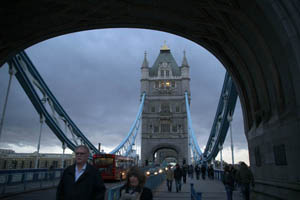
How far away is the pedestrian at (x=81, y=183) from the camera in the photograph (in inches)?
104

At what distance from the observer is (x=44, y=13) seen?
7.58 metres

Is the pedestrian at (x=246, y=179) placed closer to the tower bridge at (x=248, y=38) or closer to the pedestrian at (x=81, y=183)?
the tower bridge at (x=248, y=38)

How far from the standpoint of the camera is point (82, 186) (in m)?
2.67

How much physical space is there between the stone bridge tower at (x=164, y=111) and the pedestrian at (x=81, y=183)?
4200cm

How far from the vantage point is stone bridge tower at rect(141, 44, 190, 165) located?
48125mm

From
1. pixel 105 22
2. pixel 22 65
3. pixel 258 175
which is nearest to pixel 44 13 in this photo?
pixel 105 22

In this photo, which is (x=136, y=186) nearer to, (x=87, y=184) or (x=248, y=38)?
(x=87, y=184)

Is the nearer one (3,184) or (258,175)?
(258,175)

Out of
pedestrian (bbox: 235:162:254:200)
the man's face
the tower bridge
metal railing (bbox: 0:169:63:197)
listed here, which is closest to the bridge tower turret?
metal railing (bbox: 0:169:63:197)

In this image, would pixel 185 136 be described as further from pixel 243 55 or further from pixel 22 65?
pixel 243 55

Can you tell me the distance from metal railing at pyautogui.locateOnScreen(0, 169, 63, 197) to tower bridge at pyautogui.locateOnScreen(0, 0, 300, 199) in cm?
548

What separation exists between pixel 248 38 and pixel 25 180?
37.9 ft

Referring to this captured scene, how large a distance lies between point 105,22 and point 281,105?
21.4 feet

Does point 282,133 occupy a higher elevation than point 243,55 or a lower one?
lower
